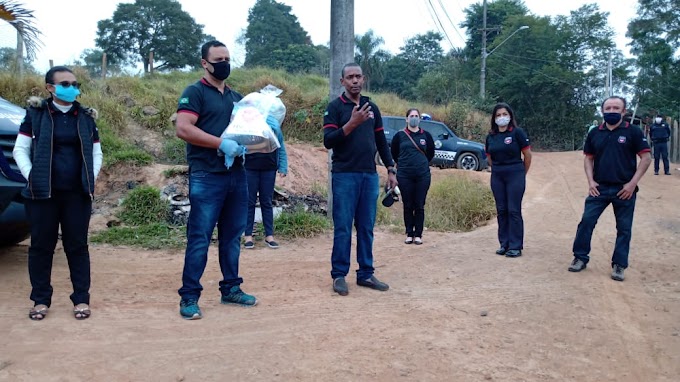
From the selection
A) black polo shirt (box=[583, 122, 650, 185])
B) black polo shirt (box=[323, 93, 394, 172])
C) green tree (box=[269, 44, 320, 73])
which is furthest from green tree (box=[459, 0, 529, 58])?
black polo shirt (box=[323, 93, 394, 172])

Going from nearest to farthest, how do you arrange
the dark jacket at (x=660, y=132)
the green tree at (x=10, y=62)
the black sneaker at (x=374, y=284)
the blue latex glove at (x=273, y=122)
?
the black sneaker at (x=374, y=284), the blue latex glove at (x=273, y=122), the green tree at (x=10, y=62), the dark jacket at (x=660, y=132)

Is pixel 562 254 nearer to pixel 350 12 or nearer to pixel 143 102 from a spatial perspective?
pixel 350 12

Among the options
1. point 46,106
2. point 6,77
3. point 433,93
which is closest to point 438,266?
point 46,106

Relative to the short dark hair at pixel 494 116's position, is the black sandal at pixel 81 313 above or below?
below

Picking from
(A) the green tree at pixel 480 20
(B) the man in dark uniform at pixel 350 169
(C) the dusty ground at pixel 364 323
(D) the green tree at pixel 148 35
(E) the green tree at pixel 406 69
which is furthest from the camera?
(E) the green tree at pixel 406 69

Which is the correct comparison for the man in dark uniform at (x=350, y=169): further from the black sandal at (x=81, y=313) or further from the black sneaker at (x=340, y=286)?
the black sandal at (x=81, y=313)

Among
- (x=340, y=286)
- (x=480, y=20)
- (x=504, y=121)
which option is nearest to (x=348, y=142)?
(x=340, y=286)

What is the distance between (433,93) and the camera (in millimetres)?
34438

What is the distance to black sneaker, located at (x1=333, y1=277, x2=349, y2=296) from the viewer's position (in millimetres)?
4867

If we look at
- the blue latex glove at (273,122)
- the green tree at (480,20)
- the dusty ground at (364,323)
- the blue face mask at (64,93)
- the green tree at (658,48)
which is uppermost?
the green tree at (480,20)

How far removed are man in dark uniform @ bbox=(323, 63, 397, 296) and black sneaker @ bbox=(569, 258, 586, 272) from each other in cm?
209

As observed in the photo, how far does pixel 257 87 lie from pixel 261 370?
1621 cm

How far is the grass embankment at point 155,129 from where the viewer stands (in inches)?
288

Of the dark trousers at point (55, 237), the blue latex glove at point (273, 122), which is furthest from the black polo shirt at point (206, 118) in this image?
the blue latex glove at point (273, 122)
